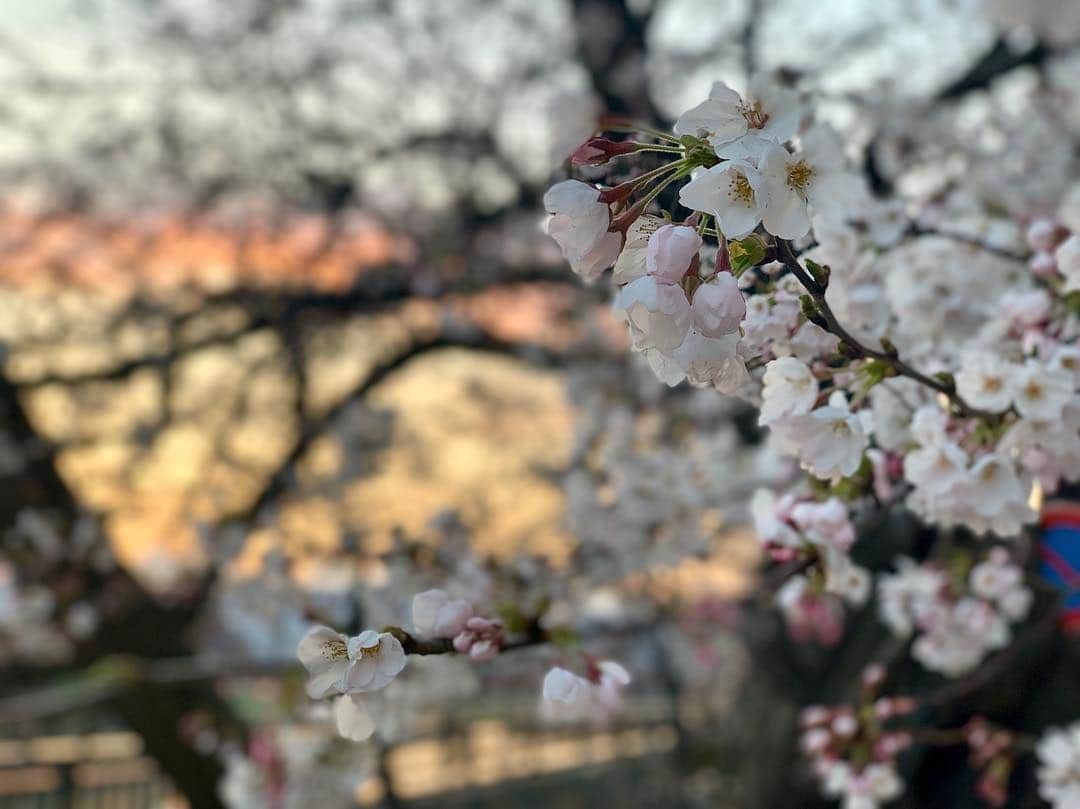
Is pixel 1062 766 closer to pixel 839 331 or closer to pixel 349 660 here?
pixel 839 331

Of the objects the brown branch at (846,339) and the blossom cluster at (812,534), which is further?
the blossom cluster at (812,534)

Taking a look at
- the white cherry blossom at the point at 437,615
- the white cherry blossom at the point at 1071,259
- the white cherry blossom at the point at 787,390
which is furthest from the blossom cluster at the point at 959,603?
the white cherry blossom at the point at 437,615

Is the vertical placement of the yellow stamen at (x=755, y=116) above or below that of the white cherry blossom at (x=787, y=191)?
above

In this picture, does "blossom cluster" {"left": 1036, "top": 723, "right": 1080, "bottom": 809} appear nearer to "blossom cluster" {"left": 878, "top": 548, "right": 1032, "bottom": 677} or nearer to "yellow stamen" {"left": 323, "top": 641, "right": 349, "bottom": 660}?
"blossom cluster" {"left": 878, "top": 548, "right": 1032, "bottom": 677}

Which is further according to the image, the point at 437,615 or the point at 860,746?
the point at 860,746

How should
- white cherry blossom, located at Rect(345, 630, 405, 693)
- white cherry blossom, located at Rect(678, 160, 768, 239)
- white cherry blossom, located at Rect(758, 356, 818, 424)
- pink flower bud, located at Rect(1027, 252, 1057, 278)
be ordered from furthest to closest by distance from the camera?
pink flower bud, located at Rect(1027, 252, 1057, 278) < white cherry blossom, located at Rect(758, 356, 818, 424) < white cherry blossom, located at Rect(345, 630, 405, 693) < white cherry blossom, located at Rect(678, 160, 768, 239)

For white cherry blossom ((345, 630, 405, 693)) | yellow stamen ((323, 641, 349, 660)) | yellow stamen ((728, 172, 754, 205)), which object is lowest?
white cherry blossom ((345, 630, 405, 693))

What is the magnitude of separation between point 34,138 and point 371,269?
8.08 feet

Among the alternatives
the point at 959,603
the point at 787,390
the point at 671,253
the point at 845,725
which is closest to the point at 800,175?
the point at 671,253

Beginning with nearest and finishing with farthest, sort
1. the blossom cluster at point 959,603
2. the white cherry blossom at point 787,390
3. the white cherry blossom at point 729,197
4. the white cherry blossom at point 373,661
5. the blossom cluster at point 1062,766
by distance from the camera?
the white cherry blossom at point 729,197 < the white cherry blossom at point 373,661 < the white cherry blossom at point 787,390 < the blossom cluster at point 1062,766 < the blossom cluster at point 959,603

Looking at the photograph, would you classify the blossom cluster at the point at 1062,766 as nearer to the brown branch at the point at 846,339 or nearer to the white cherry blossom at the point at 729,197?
the brown branch at the point at 846,339

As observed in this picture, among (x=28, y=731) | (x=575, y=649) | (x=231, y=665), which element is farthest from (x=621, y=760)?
(x=575, y=649)

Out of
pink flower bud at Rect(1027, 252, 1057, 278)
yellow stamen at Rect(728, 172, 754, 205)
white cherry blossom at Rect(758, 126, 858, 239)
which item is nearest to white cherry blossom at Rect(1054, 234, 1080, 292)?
pink flower bud at Rect(1027, 252, 1057, 278)

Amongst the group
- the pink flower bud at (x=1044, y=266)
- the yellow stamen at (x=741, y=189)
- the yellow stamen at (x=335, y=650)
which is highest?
the pink flower bud at (x=1044, y=266)
